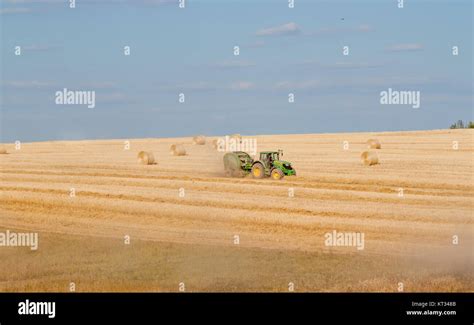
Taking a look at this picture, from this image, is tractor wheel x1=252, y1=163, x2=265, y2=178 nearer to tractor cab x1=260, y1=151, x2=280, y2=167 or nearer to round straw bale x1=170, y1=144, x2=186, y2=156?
tractor cab x1=260, y1=151, x2=280, y2=167

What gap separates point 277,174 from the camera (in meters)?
35.5

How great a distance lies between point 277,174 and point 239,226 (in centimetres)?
1018

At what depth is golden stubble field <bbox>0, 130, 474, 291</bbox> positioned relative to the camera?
18.9 metres

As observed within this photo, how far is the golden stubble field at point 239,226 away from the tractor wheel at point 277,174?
56 centimetres

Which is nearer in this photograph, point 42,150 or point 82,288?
point 82,288

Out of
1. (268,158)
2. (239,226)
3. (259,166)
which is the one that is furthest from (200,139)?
(239,226)

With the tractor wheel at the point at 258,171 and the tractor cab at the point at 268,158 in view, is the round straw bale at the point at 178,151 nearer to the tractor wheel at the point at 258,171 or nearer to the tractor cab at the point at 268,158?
the tractor cab at the point at 268,158

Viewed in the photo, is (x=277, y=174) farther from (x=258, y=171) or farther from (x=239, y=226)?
(x=239, y=226)

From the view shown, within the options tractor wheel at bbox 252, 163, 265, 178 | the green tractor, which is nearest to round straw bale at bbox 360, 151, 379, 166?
the green tractor

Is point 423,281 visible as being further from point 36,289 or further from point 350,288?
point 36,289

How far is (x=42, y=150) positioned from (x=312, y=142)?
20.8 m

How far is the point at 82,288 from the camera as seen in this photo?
58.7 ft

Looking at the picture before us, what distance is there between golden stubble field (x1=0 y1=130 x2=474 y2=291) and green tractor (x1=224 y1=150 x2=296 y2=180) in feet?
2.50
